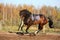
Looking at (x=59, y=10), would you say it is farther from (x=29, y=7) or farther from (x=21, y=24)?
(x=21, y=24)

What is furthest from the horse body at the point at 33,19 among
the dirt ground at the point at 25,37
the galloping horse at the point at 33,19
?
the dirt ground at the point at 25,37

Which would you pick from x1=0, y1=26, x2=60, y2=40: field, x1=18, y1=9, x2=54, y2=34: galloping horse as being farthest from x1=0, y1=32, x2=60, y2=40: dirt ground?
x1=18, y1=9, x2=54, y2=34: galloping horse

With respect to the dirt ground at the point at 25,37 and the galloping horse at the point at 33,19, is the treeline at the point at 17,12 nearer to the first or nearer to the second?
the galloping horse at the point at 33,19

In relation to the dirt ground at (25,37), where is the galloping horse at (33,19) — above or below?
above

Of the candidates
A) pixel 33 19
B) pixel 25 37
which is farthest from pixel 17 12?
pixel 25 37

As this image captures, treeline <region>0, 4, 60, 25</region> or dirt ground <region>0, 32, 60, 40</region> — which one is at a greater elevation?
treeline <region>0, 4, 60, 25</region>

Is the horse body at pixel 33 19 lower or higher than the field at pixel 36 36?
higher

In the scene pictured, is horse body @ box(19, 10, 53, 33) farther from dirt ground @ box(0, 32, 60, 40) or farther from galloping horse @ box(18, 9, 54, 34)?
dirt ground @ box(0, 32, 60, 40)

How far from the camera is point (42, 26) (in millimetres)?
2338

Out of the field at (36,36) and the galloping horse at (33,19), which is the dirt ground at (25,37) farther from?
the galloping horse at (33,19)

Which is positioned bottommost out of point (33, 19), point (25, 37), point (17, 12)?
point (25, 37)

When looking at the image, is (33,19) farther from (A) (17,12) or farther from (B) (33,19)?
(A) (17,12)

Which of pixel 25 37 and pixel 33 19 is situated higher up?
pixel 33 19

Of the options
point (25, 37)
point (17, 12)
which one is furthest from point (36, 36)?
point (17, 12)
